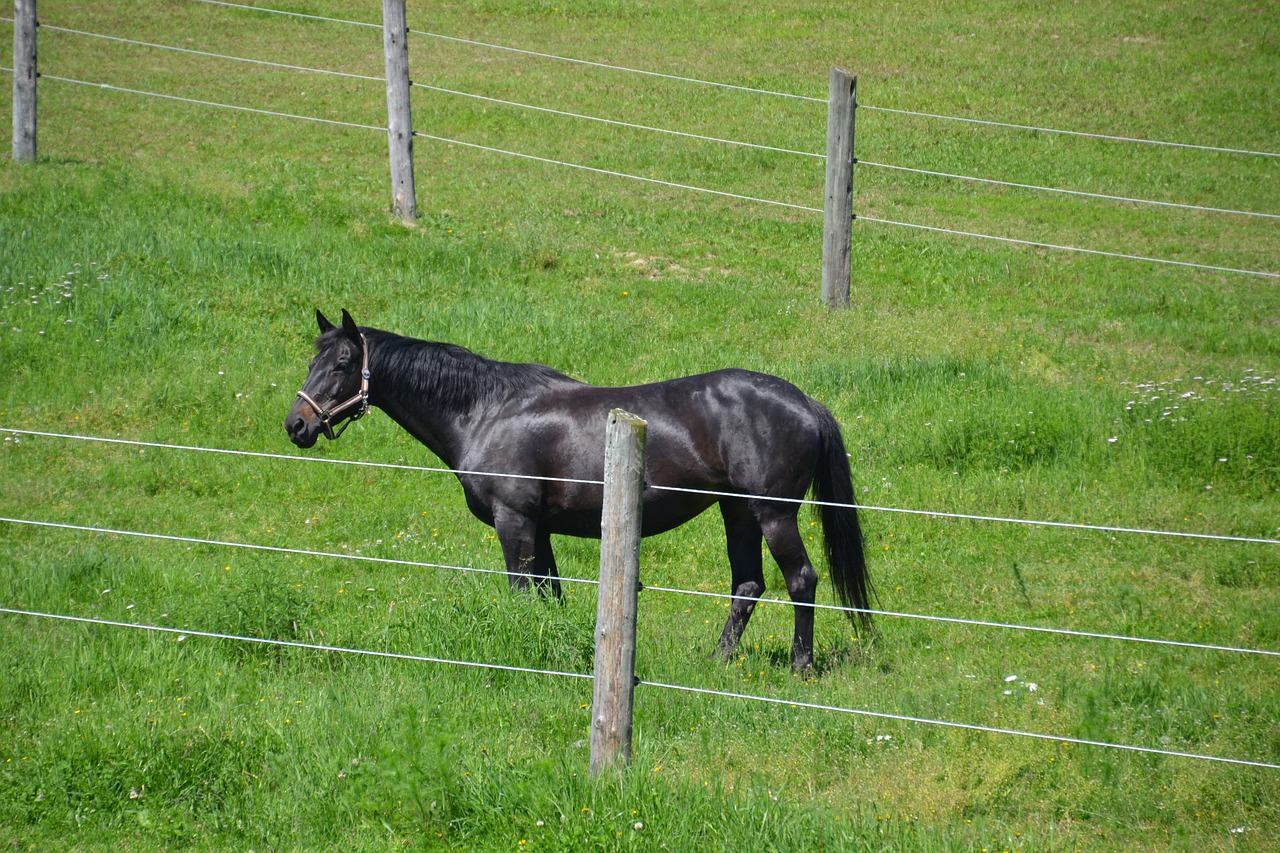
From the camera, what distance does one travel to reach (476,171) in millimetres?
17016

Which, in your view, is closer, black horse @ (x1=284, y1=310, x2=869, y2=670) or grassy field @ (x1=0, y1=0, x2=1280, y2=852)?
grassy field @ (x1=0, y1=0, x2=1280, y2=852)

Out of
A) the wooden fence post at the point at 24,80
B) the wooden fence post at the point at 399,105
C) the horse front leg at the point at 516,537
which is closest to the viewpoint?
the horse front leg at the point at 516,537

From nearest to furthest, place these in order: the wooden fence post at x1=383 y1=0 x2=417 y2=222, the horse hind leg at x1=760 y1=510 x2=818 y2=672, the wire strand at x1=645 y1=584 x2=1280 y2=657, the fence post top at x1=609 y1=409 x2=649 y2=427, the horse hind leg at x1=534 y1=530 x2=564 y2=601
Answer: the fence post top at x1=609 y1=409 x2=649 y2=427 < the wire strand at x1=645 y1=584 x2=1280 y2=657 < the horse hind leg at x1=760 y1=510 x2=818 y2=672 < the horse hind leg at x1=534 y1=530 x2=564 y2=601 < the wooden fence post at x1=383 y1=0 x2=417 y2=222

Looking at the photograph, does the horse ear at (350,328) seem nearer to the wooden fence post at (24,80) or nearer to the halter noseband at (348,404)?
the halter noseband at (348,404)

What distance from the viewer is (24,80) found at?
1384cm

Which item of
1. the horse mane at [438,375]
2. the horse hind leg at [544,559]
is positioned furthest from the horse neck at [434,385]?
the horse hind leg at [544,559]

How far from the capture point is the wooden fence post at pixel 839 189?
11773 mm

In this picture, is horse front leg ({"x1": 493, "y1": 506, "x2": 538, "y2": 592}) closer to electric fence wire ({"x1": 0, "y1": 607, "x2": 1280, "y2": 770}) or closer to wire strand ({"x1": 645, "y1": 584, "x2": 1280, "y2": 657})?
wire strand ({"x1": 645, "y1": 584, "x2": 1280, "y2": 657})

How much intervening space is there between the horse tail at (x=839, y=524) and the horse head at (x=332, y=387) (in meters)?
2.73

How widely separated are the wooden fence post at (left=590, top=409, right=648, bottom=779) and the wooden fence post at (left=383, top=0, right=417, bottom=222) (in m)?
9.54

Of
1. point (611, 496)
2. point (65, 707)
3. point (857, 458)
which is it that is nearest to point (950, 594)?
point (857, 458)

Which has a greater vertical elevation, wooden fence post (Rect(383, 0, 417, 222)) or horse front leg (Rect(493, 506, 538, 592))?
wooden fence post (Rect(383, 0, 417, 222))

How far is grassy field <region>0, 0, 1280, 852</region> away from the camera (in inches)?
196

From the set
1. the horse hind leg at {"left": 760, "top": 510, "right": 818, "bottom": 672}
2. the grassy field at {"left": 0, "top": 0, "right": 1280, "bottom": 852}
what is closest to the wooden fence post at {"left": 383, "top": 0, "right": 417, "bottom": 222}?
the grassy field at {"left": 0, "top": 0, "right": 1280, "bottom": 852}
